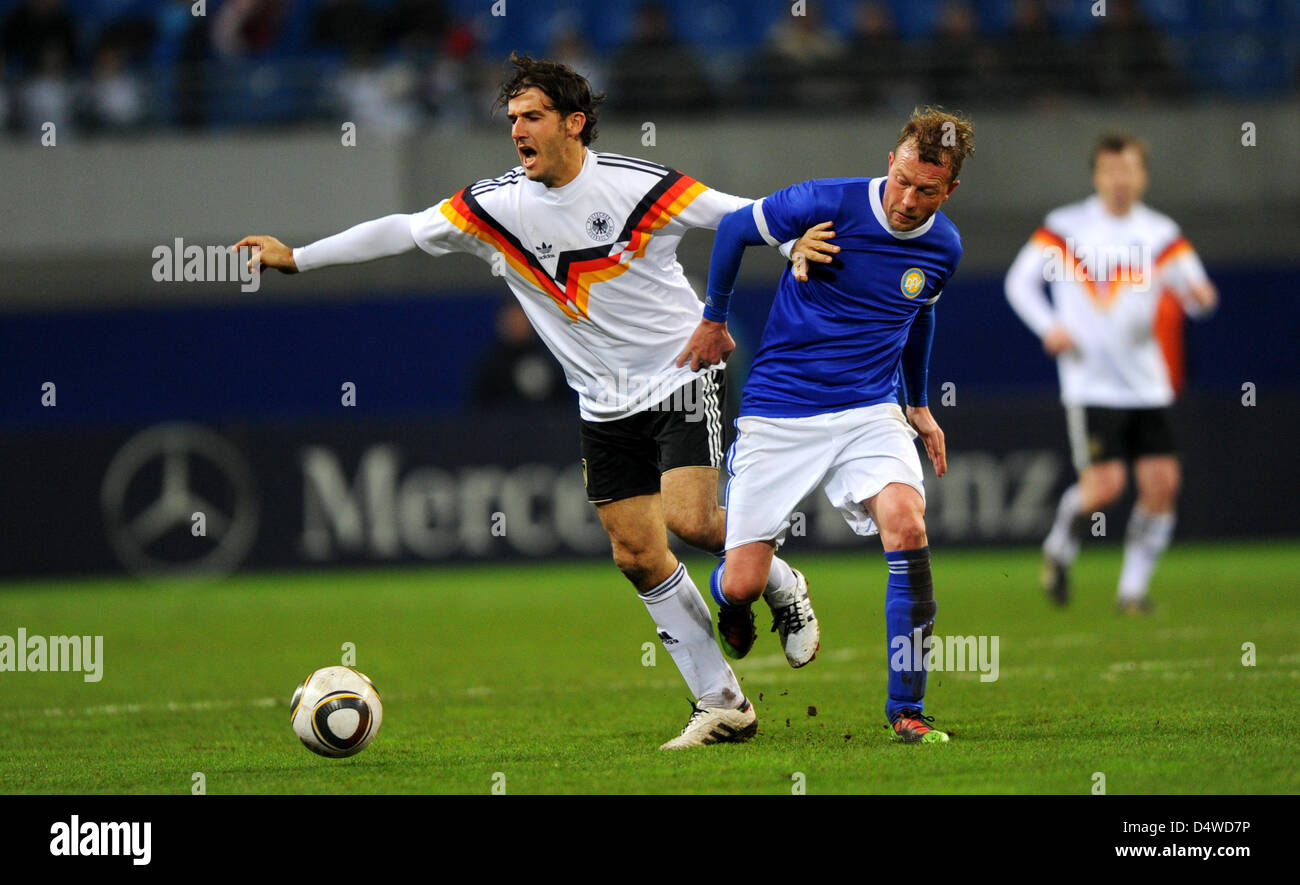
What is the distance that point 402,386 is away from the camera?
18.0 metres

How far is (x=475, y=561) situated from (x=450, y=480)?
2.49 feet

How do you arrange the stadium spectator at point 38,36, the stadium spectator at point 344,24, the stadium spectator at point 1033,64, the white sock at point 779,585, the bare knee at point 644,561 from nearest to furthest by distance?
the bare knee at point 644,561
the white sock at point 779,585
the stadium spectator at point 1033,64
the stadium spectator at point 38,36
the stadium spectator at point 344,24

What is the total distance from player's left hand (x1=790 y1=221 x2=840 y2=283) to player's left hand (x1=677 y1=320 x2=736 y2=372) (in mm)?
334

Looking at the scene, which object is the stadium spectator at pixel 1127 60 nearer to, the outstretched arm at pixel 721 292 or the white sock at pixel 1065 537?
the white sock at pixel 1065 537

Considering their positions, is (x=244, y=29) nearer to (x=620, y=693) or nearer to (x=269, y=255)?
(x=620, y=693)

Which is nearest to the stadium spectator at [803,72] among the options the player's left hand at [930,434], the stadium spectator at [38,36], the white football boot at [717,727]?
the stadium spectator at [38,36]

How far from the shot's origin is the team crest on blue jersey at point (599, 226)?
6484 millimetres

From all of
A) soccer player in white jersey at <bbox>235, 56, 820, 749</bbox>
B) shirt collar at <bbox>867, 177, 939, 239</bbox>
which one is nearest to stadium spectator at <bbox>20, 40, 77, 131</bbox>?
soccer player in white jersey at <bbox>235, 56, 820, 749</bbox>

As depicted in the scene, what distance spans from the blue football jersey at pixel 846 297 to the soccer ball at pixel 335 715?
1.75 m

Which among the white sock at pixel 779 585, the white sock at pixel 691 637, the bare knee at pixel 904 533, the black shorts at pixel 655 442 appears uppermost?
the black shorts at pixel 655 442

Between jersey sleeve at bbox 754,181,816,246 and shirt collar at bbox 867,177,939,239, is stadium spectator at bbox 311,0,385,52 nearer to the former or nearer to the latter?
jersey sleeve at bbox 754,181,816,246

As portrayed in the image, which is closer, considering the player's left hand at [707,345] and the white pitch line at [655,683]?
the player's left hand at [707,345]

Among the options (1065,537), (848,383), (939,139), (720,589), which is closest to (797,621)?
(720,589)


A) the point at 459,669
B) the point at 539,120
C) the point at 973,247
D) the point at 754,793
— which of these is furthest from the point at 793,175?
the point at 754,793
